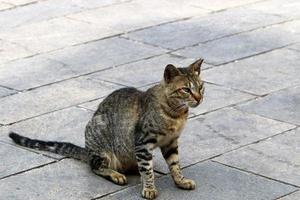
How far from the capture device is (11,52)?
1148cm

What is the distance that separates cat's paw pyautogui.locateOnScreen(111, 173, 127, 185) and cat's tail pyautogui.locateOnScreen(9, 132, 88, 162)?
46 centimetres

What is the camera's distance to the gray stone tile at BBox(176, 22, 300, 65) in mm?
11273

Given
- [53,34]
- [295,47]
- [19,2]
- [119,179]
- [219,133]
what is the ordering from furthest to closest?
[19,2]
[53,34]
[295,47]
[219,133]
[119,179]

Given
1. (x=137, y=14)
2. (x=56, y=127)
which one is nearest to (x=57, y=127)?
(x=56, y=127)

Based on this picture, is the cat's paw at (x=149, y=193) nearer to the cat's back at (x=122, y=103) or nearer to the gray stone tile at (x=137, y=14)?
the cat's back at (x=122, y=103)

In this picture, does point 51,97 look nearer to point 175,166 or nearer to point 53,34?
point 53,34

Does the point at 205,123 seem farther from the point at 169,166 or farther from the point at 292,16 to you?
the point at 292,16

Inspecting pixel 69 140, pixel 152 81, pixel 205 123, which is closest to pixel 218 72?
pixel 152 81

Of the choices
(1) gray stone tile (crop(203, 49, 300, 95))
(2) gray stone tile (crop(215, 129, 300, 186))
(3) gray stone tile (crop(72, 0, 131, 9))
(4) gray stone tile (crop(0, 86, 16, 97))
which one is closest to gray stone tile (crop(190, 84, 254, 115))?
(1) gray stone tile (crop(203, 49, 300, 95))

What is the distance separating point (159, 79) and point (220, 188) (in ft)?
9.74

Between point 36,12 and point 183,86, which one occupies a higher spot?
point 183,86

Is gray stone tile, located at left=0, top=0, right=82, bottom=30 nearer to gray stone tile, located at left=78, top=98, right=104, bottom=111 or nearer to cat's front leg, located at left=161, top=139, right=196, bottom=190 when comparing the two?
gray stone tile, located at left=78, top=98, right=104, bottom=111

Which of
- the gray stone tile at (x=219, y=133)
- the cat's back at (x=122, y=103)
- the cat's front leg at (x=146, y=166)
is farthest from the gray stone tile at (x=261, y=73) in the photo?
the cat's front leg at (x=146, y=166)

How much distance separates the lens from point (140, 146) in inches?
295
